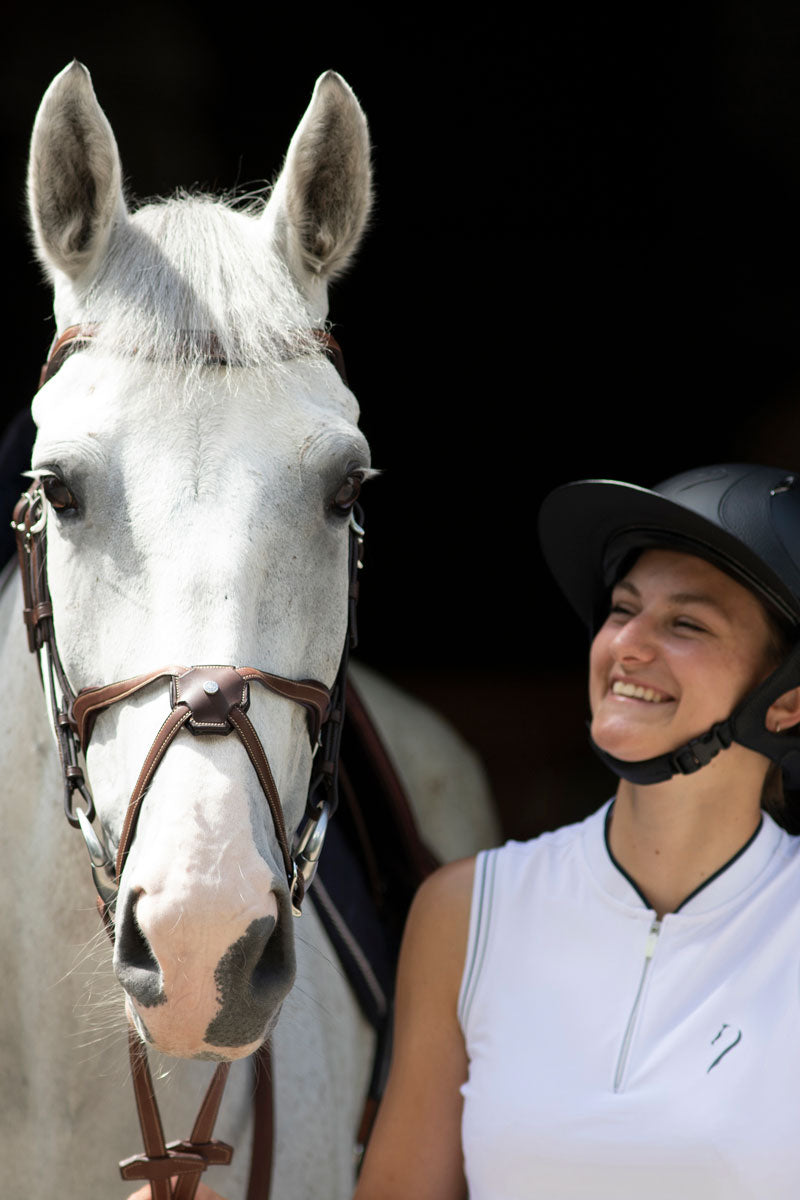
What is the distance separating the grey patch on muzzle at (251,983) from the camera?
61.9 inches

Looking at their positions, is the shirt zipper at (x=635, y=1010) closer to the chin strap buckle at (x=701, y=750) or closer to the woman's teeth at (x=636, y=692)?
the chin strap buckle at (x=701, y=750)

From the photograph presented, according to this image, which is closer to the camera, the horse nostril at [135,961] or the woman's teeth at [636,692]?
the horse nostril at [135,961]

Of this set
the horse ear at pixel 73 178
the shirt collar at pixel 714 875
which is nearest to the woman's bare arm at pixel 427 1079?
the shirt collar at pixel 714 875

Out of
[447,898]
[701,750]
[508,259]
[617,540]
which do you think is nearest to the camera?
[701,750]

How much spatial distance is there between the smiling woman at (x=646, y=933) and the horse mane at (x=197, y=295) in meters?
0.67

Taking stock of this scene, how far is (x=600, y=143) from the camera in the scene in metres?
5.88

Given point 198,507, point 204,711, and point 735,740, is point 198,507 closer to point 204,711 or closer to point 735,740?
point 204,711

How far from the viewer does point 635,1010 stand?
1.95 m

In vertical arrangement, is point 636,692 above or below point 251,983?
above

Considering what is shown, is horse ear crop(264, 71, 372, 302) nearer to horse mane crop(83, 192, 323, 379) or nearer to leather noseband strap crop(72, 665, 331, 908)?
horse mane crop(83, 192, 323, 379)

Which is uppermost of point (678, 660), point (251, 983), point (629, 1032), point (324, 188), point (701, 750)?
point (324, 188)

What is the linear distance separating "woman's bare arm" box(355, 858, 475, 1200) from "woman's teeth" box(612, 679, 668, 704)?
44 cm

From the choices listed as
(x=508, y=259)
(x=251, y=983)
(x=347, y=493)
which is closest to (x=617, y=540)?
(x=347, y=493)

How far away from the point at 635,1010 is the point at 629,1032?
4 cm
